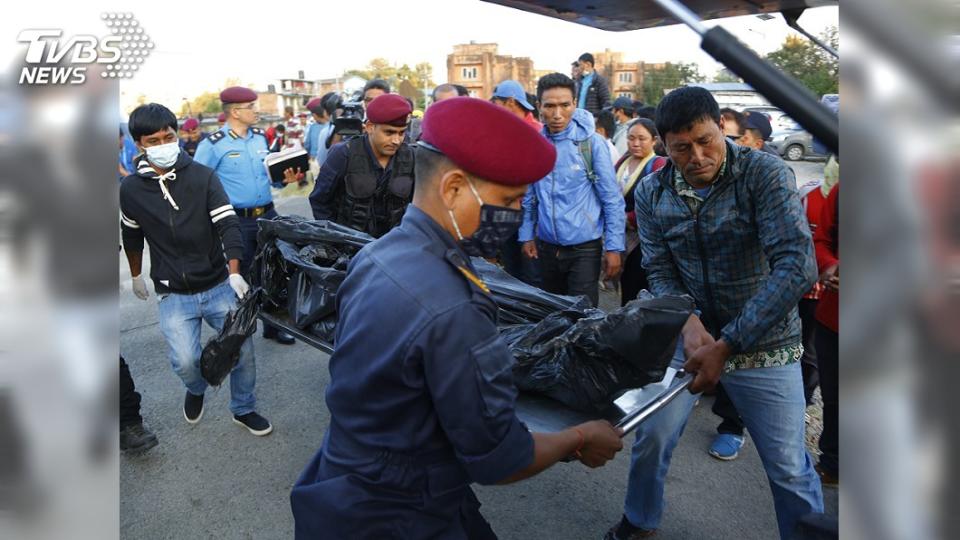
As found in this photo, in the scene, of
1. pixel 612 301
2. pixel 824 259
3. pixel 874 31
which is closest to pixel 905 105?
pixel 874 31

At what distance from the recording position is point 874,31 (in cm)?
62

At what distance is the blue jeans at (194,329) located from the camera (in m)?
3.94

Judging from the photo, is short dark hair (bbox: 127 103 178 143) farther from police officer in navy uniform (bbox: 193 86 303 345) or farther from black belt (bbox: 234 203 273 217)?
Result: black belt (bbox: 234 203 273 217)

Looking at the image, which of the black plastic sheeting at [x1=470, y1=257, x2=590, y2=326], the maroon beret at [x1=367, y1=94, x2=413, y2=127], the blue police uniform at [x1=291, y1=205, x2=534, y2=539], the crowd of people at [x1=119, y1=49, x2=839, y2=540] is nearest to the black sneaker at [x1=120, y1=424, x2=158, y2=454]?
the crowd of people at [x1=119, y1=49, x2=839, y2=540]

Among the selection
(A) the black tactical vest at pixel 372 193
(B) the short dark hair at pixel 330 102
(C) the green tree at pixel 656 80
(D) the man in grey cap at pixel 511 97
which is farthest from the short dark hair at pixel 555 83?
(C) the green tree at pixel 656 80

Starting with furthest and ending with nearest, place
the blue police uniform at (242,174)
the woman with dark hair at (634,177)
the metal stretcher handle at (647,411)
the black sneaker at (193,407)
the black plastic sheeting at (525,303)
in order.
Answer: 1. the blue police uniform at (242,174)
2. the woman with dark hair at (634,177)
3. the black sneaker at (193,407)
4. the black plastic sheeting at (525,303)
5. the metal stretcher handle at (647,411)

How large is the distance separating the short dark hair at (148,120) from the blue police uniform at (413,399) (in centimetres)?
263

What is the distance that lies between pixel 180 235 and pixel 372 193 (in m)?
1.19

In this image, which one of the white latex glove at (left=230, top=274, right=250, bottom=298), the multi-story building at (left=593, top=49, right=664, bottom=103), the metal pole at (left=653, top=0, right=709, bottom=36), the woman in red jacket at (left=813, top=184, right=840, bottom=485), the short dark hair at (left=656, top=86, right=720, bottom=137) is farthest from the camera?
the multi-story building at (left=593, top=49, right=664, bottom=103)

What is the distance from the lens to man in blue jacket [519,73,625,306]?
14.9 feet

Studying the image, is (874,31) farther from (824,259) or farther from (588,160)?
(588,160)

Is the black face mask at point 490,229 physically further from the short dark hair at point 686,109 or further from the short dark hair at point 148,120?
the short dark hair at point 148,120

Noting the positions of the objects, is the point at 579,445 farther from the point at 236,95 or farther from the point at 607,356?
the point at 236,95

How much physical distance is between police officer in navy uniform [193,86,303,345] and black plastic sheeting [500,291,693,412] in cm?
400
